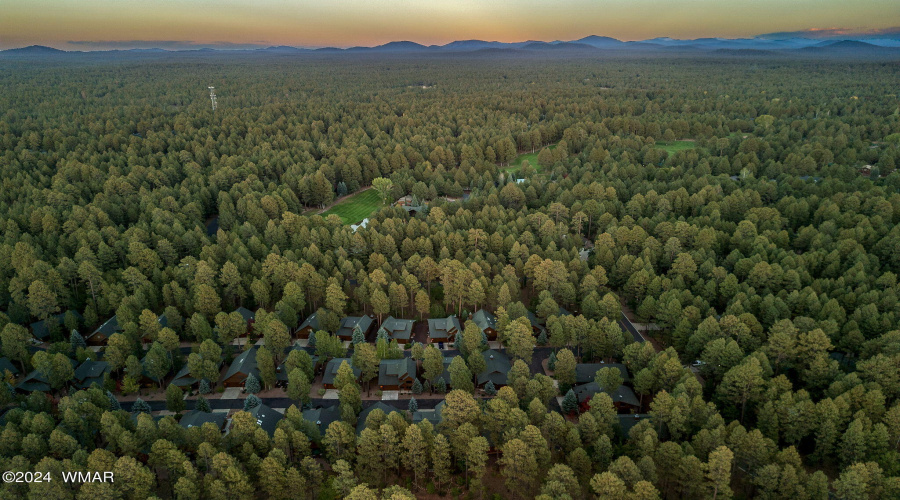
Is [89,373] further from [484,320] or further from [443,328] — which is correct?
[484,320]

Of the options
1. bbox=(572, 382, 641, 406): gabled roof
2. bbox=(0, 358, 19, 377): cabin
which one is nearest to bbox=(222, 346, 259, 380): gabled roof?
bbox=(0, 358, 19, 377): cabin

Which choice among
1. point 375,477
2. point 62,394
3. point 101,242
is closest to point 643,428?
point 375,477

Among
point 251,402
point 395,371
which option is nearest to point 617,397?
point 395,371

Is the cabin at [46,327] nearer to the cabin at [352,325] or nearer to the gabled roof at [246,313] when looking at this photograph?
the gabled roof at [246,313]

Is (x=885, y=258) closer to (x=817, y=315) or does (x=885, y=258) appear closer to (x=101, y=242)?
(x=817, y=315)

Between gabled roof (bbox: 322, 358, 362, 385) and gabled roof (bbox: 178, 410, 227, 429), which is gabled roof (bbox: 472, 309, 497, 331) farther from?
gabled roof (bbox: 178, 410, 227, 429)
